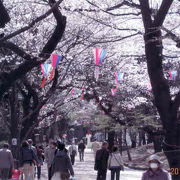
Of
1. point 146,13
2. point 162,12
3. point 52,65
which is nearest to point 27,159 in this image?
point 52,65

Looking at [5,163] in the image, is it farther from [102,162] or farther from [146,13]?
[146,13]

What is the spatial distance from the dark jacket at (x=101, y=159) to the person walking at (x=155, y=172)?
6.91 m

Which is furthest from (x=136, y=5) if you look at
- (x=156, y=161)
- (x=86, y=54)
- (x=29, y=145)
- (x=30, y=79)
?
(x=30, y=79)

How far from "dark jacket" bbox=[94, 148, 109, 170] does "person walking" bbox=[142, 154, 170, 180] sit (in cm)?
691

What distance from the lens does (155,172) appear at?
7020 mm

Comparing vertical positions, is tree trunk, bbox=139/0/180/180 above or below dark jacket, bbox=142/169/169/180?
above

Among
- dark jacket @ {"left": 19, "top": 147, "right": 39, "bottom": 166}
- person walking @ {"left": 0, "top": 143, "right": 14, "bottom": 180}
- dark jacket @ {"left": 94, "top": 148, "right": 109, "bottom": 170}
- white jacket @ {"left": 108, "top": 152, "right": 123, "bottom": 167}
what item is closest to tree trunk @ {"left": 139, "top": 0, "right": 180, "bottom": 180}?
white jacket @ {"left": 108, "top": 152, "right": 123, "bottom": 167}

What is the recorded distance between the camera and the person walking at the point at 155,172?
273 inches

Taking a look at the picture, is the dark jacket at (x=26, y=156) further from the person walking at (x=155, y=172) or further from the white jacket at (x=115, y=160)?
the person walking at (x=155, y=172)

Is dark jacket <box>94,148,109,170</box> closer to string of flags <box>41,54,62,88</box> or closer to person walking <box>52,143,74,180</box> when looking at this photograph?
string of flags <box>41,54,62,88</box>

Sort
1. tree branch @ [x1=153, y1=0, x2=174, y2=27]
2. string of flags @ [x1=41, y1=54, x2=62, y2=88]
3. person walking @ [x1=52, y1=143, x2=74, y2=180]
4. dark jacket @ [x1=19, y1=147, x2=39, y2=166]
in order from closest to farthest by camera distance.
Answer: tree branch @ [x1=153, y1=0, x2=174, y2=27] < person walking @ [x1=52, y1=143, x2=74, y2=180] < string of flags @ [x1=41, y1=54, x2=62, y2=88] < dark jacket @ [x1=19, y1=147, x2=39, y2=166]

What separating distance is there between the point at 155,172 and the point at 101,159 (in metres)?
7.14

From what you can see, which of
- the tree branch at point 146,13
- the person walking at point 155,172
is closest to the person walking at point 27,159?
the tree branch at point 146,13

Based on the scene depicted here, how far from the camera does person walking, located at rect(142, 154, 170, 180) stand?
6934mm
